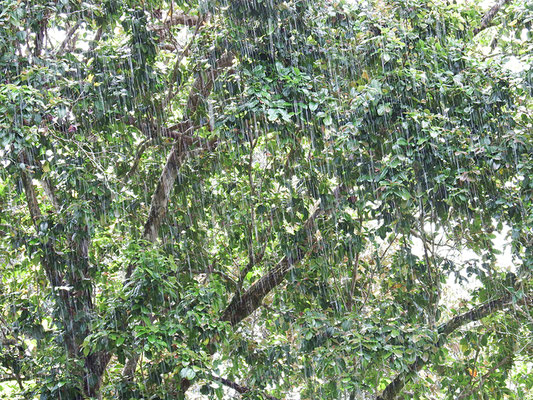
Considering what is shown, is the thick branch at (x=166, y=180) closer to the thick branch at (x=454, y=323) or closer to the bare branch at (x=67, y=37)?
the bare branch at (x=67, y=37)

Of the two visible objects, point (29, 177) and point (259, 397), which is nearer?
point (29, 177)

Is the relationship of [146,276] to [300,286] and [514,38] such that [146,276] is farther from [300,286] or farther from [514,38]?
[514,38]

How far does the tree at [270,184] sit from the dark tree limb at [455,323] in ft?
0.06

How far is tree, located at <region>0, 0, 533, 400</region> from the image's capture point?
4.36m

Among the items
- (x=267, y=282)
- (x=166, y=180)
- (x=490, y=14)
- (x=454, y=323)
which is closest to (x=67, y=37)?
(x=166, y=180)

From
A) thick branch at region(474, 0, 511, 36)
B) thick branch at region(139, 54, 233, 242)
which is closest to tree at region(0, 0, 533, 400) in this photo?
thick branch at region(139, 54, 233, 242)

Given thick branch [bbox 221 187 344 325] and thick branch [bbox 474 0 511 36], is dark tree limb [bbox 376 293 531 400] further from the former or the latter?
thick branch [bbox 474 0 511 36]

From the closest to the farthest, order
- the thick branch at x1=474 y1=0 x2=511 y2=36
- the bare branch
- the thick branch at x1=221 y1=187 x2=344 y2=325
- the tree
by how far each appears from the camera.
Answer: the tree, the bare branch, the thick branch at x1=221 y1=187 x2=344 y2=325, the thick branch at x1=474 y1=0 x2=511 y2=36

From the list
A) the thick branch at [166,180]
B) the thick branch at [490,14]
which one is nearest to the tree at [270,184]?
the thick branch at [166,180]

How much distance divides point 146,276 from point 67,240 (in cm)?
79

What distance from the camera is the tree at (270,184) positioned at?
4363 mm

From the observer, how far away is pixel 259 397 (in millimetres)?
5078

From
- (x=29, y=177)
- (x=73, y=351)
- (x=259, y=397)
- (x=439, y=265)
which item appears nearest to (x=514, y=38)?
(x=439, y=265)

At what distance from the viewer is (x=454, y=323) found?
5.20 meters
